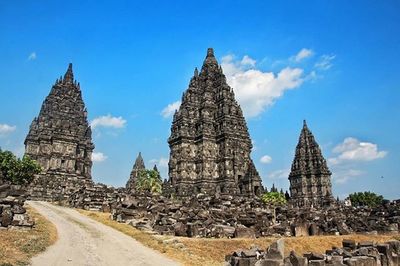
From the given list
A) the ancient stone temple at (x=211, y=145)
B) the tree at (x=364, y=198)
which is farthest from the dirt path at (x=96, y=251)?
the tree at (x=364, y=198)

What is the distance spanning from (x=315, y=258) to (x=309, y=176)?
5642cm

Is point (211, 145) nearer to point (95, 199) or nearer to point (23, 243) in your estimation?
point (95, 199)

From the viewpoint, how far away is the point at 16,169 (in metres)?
39.6

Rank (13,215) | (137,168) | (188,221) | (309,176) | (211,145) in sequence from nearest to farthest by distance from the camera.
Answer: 1. (13,215)
2. (188,221)
3. (211,145)
4. (309,176)
5. (137,168)

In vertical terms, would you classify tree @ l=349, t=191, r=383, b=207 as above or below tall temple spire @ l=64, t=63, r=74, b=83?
below

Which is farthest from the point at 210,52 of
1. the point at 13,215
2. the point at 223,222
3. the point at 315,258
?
the point at 315,258

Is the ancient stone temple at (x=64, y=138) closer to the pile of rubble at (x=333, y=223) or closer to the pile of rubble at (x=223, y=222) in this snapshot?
the pile of rubble at (x=223, y=222)

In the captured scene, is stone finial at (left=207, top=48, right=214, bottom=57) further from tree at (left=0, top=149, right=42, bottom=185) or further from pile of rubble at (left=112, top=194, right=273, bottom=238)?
pile of rubble at (left=112, top=194, right=273, bottom=238)

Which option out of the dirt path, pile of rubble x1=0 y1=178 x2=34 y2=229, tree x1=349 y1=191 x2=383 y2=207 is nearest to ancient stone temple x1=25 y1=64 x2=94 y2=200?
pile of rubble x1=0 y1=178 x2=34 y2=229

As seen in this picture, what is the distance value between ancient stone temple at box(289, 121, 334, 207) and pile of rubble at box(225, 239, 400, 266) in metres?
49.4

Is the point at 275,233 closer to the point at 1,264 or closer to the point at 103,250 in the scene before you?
the point at 103,250

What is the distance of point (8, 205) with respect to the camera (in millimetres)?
15250

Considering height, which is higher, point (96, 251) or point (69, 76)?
point (69, 76)

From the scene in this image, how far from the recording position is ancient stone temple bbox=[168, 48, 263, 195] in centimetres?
4978
